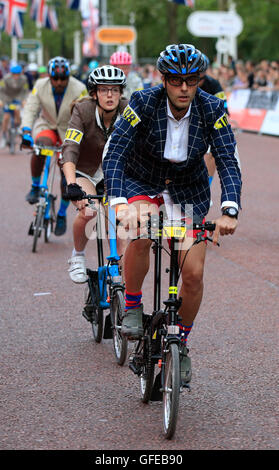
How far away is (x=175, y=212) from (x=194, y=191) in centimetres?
15

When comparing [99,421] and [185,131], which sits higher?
[185,131]

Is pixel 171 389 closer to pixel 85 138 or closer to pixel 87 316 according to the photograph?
pixel 87 316

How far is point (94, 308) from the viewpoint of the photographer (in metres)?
6.59

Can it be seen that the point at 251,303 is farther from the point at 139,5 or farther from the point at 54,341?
the point at 139,5

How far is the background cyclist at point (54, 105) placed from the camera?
9.99 metres

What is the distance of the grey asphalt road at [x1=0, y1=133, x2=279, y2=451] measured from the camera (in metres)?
4.66

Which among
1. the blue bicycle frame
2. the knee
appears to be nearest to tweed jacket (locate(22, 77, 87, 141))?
the blue bicycle frame

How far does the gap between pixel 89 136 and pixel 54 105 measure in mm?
3371

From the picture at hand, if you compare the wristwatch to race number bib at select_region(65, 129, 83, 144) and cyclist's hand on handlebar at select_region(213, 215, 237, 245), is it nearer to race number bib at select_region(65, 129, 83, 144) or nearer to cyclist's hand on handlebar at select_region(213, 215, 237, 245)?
cyclist's hand on handlebar at select_region(213, 215, 237, 245)

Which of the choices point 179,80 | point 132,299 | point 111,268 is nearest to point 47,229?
point 111,268

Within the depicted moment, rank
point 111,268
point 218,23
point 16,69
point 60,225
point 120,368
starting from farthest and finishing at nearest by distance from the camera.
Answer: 1. point 218,23
2. point 16,69
3. point 60,225
4. point 111,268
5. point 120,368

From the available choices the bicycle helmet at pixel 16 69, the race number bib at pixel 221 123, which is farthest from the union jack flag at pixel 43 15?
the race number bib at pixel 221 123

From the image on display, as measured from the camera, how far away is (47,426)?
4.80 m
